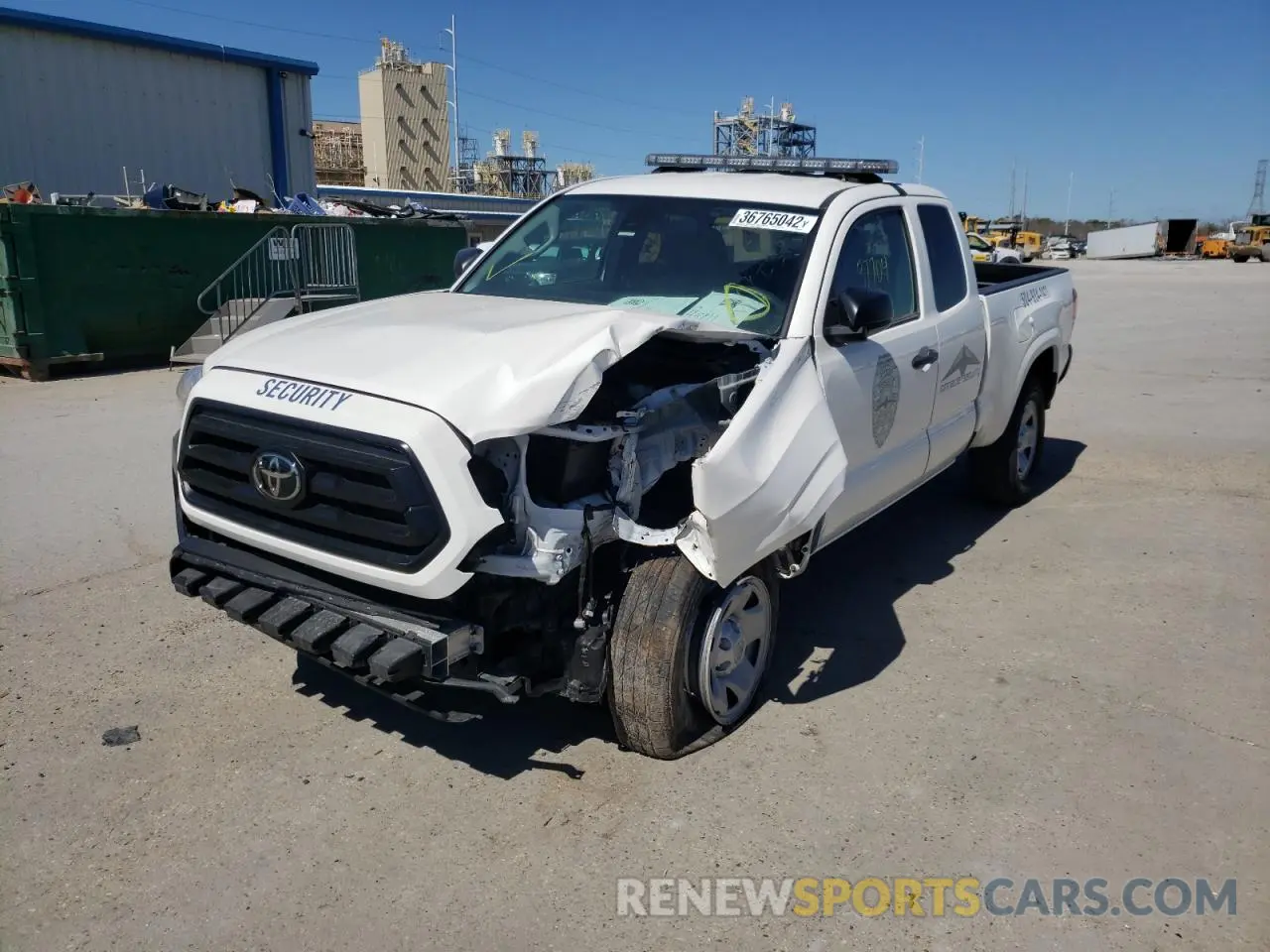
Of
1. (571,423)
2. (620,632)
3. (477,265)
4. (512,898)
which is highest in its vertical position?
(477,265)

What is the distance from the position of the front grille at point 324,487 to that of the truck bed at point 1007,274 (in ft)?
14.3

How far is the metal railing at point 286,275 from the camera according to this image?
42.1ft

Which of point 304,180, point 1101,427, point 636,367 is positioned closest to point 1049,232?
point 304,180

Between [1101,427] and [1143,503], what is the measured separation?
8.89 feet

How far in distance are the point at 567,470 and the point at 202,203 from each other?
12.3m

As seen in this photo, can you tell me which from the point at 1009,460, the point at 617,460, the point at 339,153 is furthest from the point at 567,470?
the point at 339,153

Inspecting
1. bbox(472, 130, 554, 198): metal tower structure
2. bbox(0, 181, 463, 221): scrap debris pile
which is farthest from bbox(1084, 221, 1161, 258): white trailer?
bbox(0, 181, 463, 221): scrap debris pile

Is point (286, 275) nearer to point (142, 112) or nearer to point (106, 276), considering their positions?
point (106, 276)

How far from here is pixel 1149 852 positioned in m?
3.20

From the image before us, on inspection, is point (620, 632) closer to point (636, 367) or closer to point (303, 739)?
point (636, 367)

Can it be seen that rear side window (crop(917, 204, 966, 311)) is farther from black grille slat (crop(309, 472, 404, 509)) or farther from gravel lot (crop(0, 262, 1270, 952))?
black grille slat (crop(309, 472, 404, 509))

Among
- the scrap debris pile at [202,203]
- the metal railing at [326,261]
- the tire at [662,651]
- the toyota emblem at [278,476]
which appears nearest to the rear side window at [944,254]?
the tire at [662,651]

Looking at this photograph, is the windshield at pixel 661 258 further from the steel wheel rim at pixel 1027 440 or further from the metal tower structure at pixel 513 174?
the metal tower structure at pixel 513 174

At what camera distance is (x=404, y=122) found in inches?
2287
